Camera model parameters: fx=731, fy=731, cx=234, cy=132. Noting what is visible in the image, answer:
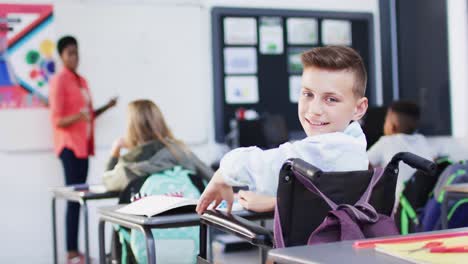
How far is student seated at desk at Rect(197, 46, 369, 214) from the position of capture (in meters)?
1.57

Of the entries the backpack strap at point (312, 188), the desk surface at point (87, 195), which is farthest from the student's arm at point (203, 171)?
the backpack strap at point (312, 188)

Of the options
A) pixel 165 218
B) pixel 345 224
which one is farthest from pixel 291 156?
pixel 165 218

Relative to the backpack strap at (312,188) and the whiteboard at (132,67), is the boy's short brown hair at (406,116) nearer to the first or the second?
the whiteboard at (132,67)

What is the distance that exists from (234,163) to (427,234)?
0.46 metres

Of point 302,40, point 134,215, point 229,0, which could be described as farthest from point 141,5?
point 134,215

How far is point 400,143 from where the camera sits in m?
4.26

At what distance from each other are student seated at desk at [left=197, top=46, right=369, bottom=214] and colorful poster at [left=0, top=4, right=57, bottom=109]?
4018mm

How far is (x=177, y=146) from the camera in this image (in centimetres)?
341

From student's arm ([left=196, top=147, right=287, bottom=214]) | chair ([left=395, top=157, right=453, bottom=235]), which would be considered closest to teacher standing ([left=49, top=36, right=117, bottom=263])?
chair ([left=395, top=157, right=453, bottom=235])

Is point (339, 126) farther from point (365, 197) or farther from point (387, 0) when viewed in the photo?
point (387, 0)

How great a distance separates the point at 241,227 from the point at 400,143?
287cm

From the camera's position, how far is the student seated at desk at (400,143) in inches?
166

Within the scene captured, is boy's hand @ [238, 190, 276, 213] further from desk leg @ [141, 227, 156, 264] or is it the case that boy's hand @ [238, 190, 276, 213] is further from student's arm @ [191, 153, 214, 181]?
student's arm @ [191, 153, 214, 181]

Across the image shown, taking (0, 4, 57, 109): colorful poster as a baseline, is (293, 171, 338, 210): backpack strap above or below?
below
